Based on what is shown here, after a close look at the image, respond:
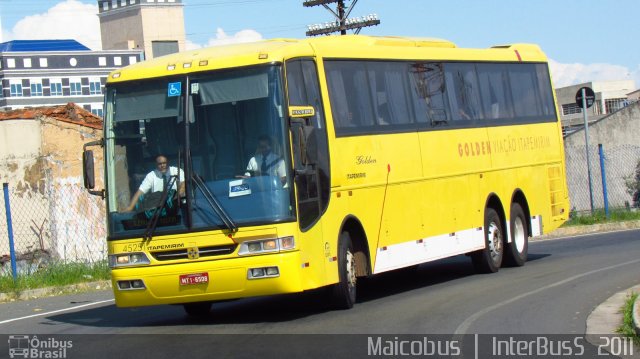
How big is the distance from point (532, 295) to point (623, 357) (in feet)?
15.2

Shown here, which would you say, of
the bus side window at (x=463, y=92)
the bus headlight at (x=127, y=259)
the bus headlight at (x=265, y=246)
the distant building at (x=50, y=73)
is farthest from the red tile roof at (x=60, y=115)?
the distant building at (x=50, y=73)

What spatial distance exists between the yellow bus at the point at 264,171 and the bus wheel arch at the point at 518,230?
10.7ft

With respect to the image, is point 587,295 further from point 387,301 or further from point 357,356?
point 357,356

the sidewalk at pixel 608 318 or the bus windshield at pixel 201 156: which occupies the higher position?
the bus windshield at pixel 201 156

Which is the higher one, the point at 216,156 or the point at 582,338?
the point at 216,156

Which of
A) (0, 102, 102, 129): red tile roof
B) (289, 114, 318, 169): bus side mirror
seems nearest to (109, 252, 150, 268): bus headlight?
(289, 114, 318, 169): bus side mirror

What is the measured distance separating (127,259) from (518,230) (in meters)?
8.93

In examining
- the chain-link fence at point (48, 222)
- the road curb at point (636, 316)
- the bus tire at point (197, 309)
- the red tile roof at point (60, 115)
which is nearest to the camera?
the road curb at point (636, 316)

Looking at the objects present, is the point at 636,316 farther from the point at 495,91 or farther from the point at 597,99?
the point at 597,99

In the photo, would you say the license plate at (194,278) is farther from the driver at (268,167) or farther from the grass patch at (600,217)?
the grass patch at (600,217)

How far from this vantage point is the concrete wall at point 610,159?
41.3 meters

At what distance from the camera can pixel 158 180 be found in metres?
13.0

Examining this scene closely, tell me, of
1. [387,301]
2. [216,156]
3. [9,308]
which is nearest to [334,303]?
[387,301]

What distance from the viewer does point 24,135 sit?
1011 inches
